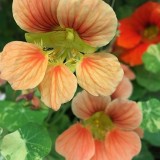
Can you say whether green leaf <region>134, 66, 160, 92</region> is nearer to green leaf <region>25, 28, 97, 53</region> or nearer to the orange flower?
the orange flower

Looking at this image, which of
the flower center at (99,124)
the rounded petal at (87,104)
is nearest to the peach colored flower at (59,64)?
the rounded petal at (87,104)

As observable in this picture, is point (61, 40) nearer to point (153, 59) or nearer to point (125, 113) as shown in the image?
point (125, 113)

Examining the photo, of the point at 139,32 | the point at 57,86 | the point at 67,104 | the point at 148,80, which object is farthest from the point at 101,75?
the point at 139,32

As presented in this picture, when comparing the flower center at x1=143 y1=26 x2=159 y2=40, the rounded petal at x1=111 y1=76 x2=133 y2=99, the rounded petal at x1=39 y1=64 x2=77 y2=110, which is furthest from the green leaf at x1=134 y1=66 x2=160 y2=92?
the rounded petal at x1=39 y1=64 x2=77 y2=110

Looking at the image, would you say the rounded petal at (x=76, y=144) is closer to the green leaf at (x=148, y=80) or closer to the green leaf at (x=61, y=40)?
the green leaf at (x=61, y=40)

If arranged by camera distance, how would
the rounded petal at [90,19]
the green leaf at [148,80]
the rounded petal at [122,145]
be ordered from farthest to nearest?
the green leaf at [148,80] → the rounded petal at [122,145] → the rounded petal at [90,19]

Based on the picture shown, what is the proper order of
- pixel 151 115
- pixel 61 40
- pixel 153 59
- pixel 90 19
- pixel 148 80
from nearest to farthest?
pixel 90 19
pixel 61 40
pixel 151 115
pixel 153 59
pixel 148 80

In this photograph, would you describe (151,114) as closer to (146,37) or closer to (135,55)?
(135,55)
